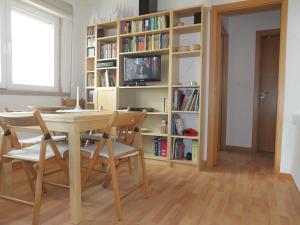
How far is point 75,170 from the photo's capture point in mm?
1611

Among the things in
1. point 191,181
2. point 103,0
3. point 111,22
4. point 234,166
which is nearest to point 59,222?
point 191,181

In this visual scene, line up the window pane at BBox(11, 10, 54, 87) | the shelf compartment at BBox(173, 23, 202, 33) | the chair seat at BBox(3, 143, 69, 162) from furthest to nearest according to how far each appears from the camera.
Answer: the window pane at BBox(11, 10, 54, 87), the shelf compartment at BBox(173, 23, 202, 33), the chair seat at BBox(3, 143, 69, 162)

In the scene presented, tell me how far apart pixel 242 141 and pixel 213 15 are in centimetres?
223

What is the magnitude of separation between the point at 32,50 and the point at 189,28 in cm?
213

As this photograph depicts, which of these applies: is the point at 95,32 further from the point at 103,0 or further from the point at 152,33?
the point at 152,33

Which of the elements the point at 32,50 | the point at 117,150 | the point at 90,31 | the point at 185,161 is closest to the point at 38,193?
the point at 117,150

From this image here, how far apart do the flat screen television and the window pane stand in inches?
45.2

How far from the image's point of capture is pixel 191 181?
2.56 metres

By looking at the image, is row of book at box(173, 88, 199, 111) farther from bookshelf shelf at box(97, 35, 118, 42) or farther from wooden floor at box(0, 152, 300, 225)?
bookshelf shelf at box(97, 35, 118, 42)

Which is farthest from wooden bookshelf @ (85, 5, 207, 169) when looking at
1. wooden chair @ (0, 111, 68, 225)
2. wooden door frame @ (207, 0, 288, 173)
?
wooden chair @ (0, 111, 68, 225)

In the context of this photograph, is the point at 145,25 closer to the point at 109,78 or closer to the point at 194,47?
the point at 194,47

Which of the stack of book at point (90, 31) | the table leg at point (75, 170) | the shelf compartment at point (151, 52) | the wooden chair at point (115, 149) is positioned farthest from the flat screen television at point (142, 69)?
the table leg at point (75, 170)

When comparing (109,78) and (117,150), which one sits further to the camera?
(109,78)

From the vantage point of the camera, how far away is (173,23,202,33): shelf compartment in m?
2.91
